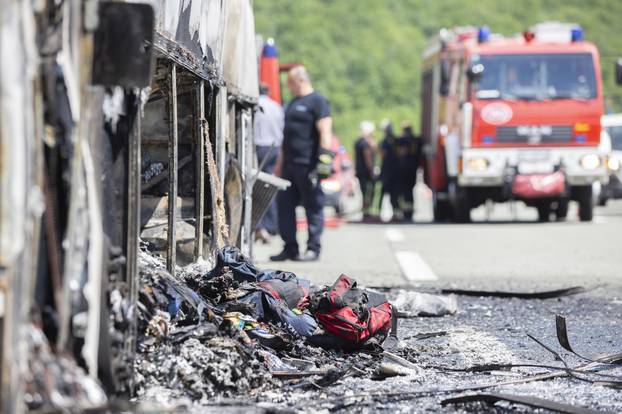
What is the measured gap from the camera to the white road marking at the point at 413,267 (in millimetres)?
11646

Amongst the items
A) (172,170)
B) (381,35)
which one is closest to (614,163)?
(172,170)

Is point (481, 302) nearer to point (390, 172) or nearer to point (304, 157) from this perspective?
point (304, 157)

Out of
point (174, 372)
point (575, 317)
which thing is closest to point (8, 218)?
point (174, 372)

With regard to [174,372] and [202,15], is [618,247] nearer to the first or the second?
[202,15]

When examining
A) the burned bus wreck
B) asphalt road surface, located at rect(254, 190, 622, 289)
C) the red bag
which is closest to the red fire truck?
asphalt road surface, located at rect(254, 190, 622, 289)

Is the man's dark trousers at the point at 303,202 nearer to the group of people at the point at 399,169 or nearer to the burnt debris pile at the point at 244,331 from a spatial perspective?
the burnt debris pile at the point at 244,331

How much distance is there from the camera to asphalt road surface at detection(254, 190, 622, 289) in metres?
11.6

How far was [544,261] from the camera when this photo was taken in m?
13.7

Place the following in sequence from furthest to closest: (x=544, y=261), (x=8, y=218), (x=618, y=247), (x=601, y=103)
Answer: (x=601, y=103)
(x=618, y=247)
(x=544, y=261)
(x=8, y=218)

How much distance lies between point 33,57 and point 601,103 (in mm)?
17327

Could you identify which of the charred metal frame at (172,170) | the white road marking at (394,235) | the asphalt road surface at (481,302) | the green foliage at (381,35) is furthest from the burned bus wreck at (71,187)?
the green foliage at (381,35)

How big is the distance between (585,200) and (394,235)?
4539mm

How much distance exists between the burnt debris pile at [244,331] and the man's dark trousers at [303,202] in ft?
17.8

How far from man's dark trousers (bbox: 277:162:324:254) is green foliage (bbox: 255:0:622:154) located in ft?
164
